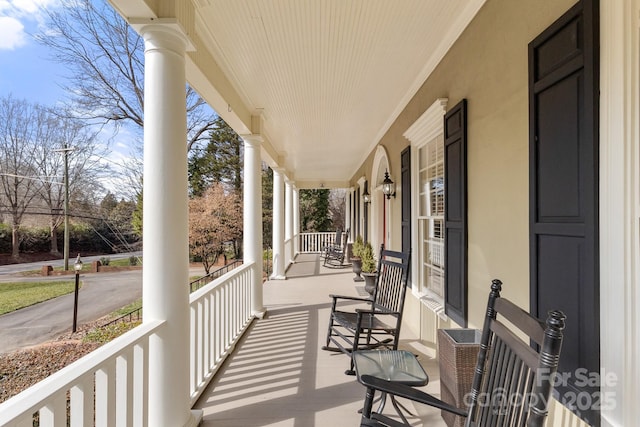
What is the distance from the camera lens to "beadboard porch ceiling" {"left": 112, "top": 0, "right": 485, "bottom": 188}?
A: 7.36 feet

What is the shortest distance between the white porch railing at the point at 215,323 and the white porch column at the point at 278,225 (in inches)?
121

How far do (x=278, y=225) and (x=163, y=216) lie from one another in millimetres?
5220

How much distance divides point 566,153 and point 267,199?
1528 centimetres

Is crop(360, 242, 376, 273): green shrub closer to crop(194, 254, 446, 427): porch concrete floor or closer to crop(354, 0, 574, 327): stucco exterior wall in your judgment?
crop(194, 254, 446, 427): porch concrete floor

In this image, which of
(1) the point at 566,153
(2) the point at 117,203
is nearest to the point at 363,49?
Answer: (1) the point at 566,153

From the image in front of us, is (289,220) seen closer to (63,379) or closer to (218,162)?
(218,162)

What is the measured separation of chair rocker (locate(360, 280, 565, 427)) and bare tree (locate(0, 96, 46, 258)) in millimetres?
3316

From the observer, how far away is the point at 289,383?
2605mm

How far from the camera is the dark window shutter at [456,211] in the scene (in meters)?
2.41

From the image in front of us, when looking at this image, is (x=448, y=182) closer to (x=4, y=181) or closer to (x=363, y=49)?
(x=363, y=49)

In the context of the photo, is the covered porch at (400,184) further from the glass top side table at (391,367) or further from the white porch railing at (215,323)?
the glass top side table at (391,367)

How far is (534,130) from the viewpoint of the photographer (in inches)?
61.9

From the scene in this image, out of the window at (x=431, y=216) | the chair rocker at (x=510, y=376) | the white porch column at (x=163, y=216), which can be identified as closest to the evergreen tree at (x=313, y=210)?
the window at (x=431, y=216)

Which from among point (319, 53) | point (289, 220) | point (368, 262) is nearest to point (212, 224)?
point (289, 220)
